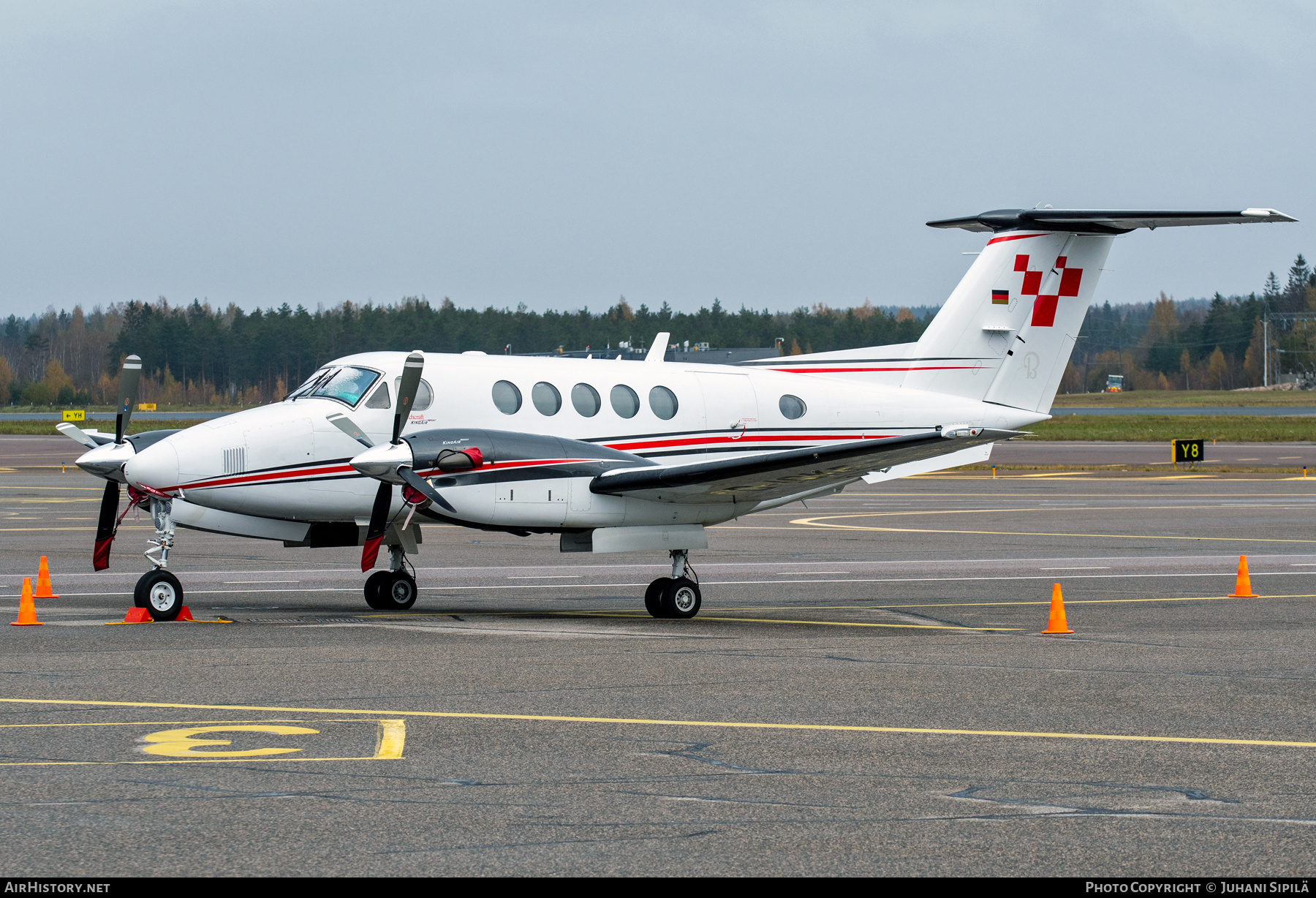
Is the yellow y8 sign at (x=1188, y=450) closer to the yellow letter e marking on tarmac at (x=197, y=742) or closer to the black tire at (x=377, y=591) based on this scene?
the black tire at (x=377, y=591)

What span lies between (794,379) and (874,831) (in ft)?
40.3

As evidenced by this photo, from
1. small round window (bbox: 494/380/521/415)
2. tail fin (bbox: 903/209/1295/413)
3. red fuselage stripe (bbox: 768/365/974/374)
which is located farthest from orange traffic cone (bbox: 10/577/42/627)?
tail fin (bbox: 903/209/1295/413)

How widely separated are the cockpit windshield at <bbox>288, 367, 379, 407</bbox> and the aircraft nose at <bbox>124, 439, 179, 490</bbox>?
1747 mm

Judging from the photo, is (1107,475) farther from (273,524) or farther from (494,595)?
(273,524)

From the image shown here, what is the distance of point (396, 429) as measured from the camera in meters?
15.5

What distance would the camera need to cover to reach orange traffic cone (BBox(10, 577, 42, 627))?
15.1 m

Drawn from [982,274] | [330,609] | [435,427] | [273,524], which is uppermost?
[982,274]

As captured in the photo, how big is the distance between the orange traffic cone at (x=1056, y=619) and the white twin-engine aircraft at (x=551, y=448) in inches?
77.5

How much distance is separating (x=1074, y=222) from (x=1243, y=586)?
5302 mm

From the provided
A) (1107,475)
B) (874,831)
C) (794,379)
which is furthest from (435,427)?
(1107,475)

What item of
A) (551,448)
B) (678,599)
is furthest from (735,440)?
(551,448)

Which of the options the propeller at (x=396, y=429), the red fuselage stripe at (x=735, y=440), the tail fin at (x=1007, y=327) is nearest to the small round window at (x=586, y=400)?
the red fuselage stripe at (x=735, y=440)

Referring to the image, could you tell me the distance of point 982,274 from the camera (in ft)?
64.7

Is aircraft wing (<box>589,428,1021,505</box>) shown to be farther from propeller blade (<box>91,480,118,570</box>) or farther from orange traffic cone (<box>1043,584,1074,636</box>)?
propeller blade (<box>91,480,118,570</box>)
